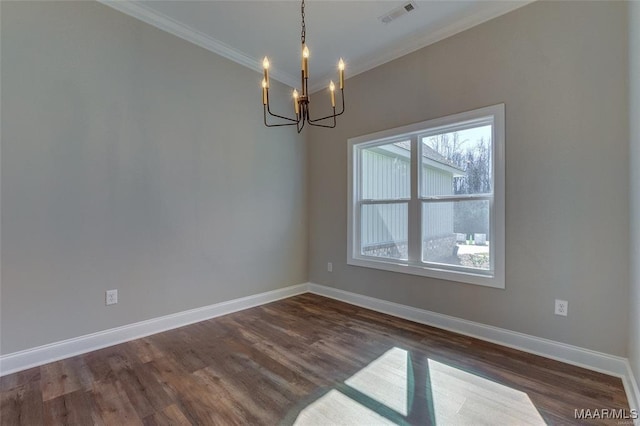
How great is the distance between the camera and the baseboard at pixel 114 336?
2164 mm

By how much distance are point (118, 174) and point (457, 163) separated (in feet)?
10.7

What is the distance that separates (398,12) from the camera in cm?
269

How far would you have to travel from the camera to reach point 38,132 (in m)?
2.24

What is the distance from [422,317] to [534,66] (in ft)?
8.31

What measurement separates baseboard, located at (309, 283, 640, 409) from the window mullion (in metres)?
0.59

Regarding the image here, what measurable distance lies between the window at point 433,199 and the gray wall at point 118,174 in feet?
4.33

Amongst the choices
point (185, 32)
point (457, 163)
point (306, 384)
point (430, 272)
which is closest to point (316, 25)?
point (185, 32)

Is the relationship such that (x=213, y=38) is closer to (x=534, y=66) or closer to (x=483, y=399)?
(x=534, y=66)

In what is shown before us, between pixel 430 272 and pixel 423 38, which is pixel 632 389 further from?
pixel 423 38

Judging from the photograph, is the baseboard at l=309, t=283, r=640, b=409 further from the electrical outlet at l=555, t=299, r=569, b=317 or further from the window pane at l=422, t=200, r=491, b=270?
the window pane at l=422, t=200, r=491, b=270

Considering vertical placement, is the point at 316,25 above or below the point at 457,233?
above

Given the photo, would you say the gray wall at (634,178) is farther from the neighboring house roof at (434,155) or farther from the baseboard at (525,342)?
the neighboring house roof at (434,155)

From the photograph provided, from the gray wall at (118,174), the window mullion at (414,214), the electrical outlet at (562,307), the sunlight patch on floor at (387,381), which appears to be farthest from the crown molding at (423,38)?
the sunlight patch on floor at (387,381)

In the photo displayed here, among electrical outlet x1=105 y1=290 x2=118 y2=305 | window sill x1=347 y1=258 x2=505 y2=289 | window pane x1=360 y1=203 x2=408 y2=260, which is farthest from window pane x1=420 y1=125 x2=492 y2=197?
electrical outlet x1=105 y1=290 x2=118 y2=305
